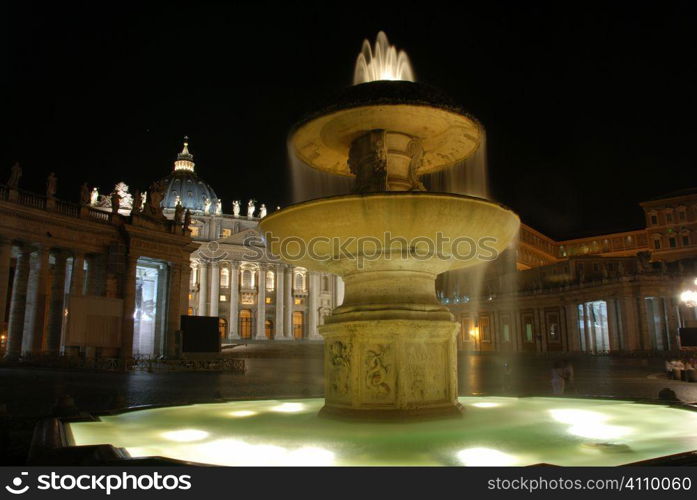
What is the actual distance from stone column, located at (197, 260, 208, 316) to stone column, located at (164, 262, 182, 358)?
48.5 meters

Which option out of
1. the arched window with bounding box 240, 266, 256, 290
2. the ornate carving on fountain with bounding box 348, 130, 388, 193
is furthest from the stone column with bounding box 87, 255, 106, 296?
the arched window with bounding box 240, 266, 256, 290

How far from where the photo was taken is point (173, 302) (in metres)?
41.4

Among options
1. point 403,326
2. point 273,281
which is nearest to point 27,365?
point 403,326

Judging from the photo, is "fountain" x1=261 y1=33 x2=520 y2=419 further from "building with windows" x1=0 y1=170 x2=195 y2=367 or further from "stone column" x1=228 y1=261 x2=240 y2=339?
"stone column" x1=228 y1=261 x2=240 y2=339

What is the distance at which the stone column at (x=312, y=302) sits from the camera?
98.9 meters

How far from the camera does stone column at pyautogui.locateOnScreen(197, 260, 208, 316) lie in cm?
9025

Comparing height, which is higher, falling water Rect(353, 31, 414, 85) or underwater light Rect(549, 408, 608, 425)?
falling water Rect(353, 31, 414, 85)

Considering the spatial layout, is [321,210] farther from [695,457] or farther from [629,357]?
[629,357]

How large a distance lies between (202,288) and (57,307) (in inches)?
2159

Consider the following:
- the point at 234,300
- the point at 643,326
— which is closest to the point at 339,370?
the point at 643,326

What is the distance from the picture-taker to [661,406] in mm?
9383

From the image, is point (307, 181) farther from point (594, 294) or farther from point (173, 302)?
point (594, 294)

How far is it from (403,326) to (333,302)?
93512 millimetres
